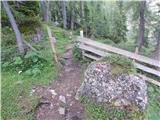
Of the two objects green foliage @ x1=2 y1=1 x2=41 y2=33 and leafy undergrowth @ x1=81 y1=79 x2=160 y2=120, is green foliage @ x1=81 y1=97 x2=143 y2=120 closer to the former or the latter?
leafy undergrowth @ x1=81 y1=79 x2=160 y2=120

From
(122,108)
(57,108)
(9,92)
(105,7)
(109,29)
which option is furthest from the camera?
(105,7)

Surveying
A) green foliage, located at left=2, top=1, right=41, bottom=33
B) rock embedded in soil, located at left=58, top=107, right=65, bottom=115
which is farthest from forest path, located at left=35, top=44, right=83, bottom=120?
green foliage, located at left=2, top=1, right=41, bottom=33

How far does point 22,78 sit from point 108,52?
3.42m

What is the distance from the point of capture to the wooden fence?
7.75m

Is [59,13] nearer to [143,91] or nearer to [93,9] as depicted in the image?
[93,9]

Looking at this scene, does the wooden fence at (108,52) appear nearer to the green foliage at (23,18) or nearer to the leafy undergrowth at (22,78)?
the leafy undergrowth at (22,78)

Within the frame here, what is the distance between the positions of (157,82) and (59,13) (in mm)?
21019

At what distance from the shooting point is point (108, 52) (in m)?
8.73

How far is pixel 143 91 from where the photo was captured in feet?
20.6

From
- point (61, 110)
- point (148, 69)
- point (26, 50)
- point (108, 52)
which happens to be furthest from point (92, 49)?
point (61, 110)

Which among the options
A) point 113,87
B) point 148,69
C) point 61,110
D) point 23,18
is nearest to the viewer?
point 113,87

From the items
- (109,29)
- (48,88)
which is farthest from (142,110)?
(109,29)

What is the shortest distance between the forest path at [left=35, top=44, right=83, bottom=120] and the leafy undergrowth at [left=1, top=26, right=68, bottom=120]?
0.25 m

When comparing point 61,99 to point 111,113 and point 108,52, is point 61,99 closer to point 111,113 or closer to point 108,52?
point 111,113
